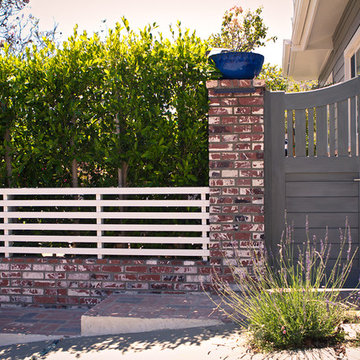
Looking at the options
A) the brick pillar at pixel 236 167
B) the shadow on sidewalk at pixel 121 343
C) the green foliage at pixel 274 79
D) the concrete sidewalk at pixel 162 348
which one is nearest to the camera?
the concrete sidewalk at pixel 162 348

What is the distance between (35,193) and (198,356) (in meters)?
3.10

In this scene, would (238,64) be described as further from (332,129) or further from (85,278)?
(85,278)

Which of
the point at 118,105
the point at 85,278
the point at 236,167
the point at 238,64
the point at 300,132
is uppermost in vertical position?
the point at 238,64

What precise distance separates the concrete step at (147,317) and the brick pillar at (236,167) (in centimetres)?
73

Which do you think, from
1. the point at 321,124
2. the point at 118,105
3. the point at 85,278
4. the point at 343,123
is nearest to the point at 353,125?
the point at 343,123

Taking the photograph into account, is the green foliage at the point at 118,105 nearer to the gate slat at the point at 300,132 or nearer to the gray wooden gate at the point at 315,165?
the gray wooden gate at the point at 315,165

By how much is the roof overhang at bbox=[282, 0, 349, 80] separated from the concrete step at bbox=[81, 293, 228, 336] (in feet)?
17.4

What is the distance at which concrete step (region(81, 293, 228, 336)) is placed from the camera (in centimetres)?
437

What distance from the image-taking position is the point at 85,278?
5562 mm

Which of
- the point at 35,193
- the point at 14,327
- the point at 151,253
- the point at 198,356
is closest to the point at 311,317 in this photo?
the point at 198,356

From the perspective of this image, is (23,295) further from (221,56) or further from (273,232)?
(221,56)

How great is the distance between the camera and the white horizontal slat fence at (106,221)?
17.6ft

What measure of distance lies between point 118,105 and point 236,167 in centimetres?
153

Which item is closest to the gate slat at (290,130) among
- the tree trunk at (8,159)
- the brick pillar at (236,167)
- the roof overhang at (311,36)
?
the brick pillar at (236,167)
